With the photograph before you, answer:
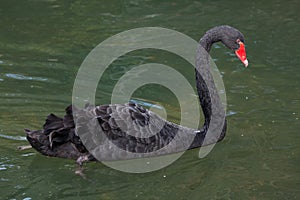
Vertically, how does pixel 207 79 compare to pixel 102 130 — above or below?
above

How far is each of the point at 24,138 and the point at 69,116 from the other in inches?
26.2

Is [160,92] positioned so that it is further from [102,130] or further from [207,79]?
[102,130]

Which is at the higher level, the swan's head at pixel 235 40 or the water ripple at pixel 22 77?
the swan's head at pixel 235 40

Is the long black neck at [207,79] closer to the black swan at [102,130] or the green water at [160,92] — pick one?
the green water at [160,92]

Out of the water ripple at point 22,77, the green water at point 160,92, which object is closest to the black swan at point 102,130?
the green water at point 160,92

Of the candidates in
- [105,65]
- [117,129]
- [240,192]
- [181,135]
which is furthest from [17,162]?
[105,65]

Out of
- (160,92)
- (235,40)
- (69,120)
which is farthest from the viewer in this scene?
(160,92)

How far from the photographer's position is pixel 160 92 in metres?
6.81

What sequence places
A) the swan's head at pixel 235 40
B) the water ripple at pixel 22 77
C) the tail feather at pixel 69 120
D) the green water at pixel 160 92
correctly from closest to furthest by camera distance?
the green water at pixel 160 92
the tail feather at pixel 69 120
the swan's head at pixel 235 40
the water ripple at pixel 22 77

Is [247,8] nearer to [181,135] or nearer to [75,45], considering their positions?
[75,45]

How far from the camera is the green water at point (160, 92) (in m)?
4.90

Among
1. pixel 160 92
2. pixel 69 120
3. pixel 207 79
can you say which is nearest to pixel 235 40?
pixel 207 79

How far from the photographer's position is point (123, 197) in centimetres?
470

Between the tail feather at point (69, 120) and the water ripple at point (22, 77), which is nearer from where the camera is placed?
the tail feather at point (69, 120)
